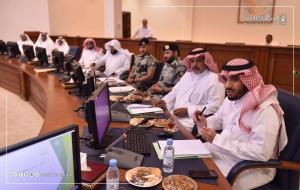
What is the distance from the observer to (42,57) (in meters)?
4.57

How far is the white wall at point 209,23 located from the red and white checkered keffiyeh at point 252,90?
21.1ft

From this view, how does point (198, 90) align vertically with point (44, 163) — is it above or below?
below

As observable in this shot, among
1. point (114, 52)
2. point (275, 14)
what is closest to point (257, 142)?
point (114, 52)

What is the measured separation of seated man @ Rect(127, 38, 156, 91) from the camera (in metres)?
3.88

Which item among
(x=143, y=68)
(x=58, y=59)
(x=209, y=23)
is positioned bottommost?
(x=143, y=68)

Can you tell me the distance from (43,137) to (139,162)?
0.63 meters

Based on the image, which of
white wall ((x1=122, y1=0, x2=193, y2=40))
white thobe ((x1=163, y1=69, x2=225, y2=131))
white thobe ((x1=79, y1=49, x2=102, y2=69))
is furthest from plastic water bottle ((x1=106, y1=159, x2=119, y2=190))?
white wall ((x1=122, y1=0, x2=193, y2=40))

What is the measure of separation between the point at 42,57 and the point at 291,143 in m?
4.01

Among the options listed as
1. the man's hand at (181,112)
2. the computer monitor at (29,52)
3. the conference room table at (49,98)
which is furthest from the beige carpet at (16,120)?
the man's hand at (181,112)

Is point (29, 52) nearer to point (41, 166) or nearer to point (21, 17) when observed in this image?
point (21, 17)

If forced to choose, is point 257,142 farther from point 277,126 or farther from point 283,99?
point 283,99

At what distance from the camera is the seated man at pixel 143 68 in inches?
153

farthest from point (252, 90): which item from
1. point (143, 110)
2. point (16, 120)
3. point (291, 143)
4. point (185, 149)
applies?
point (16, 120)

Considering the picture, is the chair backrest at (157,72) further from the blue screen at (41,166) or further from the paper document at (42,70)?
the blue screen at (41,166)
